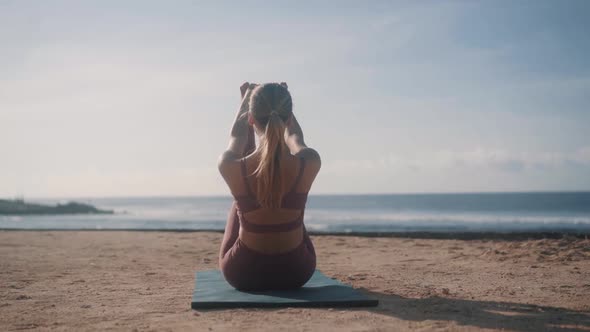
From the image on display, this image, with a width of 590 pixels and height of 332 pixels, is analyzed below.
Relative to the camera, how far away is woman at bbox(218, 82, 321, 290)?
343cm

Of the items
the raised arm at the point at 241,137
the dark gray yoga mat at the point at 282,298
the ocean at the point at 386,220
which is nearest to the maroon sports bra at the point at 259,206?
the raised arm at the point at 241,137

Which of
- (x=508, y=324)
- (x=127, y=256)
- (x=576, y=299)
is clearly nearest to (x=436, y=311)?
(x=508, y=324)

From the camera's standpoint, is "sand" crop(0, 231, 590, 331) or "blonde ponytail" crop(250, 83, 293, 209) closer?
"sand" crop(0, 231, 590, 331)

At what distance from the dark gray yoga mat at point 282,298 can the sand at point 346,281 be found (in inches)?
3.7

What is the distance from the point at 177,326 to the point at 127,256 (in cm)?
494

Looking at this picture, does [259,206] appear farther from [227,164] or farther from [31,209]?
[31,209]

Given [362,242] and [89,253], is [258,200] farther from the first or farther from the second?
[362,242]

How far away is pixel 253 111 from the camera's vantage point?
11.9 feet

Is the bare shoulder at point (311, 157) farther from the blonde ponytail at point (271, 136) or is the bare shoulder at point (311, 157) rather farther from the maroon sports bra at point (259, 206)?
the blonde ponytail at point (271, 136)

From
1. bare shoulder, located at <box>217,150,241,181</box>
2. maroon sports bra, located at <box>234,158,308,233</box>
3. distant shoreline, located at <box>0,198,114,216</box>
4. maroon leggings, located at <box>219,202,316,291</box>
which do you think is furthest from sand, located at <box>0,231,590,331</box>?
distant shoreline, located at <box>0,198,114,216</box>

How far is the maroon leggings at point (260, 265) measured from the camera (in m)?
3.75

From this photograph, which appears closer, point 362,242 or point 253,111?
point 253,111

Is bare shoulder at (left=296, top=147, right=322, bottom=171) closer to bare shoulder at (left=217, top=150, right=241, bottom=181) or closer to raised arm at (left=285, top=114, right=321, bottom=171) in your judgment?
raised arm at (left=285, top=114, right=321, bottom=171)

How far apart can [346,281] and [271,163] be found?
223 cm
